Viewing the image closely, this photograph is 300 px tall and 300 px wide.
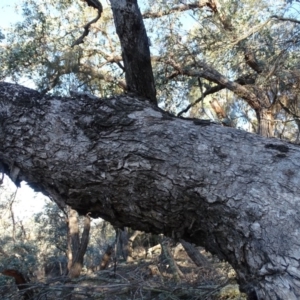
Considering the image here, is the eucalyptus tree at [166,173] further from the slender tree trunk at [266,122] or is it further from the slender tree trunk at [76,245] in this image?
the slender tree trunk at [266,122]

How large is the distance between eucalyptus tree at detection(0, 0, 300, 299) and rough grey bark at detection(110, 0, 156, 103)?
34.2 inches

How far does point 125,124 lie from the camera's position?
86.7 inches

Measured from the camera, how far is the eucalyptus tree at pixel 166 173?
1723 mm

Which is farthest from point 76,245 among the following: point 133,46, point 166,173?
point 166,173

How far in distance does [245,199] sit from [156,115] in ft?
2.14

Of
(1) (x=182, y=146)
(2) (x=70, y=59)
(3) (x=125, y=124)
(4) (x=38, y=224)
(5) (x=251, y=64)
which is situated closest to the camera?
(1) (x=182, y=146)

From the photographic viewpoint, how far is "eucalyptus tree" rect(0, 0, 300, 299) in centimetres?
172

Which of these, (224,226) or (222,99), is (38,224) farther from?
(224,226)

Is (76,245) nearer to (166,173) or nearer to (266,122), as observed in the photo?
(266,122)

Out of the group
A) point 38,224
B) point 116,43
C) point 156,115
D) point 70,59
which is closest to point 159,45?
point 116,43

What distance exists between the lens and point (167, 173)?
2.01 m

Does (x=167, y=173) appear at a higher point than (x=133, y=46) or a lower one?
lower

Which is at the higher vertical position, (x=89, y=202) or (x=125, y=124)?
(x=125, y=124)

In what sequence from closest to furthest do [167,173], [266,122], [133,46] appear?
[167,173], [133,46], [266,122]
